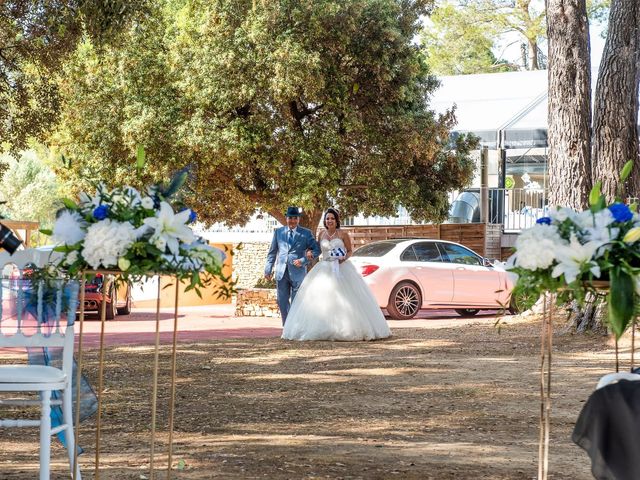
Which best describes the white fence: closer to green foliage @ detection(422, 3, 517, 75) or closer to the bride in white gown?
the bride in white gown

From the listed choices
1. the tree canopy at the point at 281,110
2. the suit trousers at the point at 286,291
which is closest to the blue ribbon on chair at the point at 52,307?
the suit trousers at the point at 286,291

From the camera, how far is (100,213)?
4609 mm

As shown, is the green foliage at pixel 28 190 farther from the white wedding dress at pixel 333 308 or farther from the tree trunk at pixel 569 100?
the tree trunk at pixel 569 100

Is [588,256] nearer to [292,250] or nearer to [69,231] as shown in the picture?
[69,231]

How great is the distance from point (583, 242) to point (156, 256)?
5.73ft

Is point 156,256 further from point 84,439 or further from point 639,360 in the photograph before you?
point 639,360

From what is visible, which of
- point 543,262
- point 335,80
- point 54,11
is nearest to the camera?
point 543,262

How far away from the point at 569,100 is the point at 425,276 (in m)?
5.97

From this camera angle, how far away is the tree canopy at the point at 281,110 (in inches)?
959

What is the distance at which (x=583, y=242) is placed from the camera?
166 inches

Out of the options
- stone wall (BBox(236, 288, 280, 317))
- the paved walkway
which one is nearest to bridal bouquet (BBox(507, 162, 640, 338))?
the paved walkway

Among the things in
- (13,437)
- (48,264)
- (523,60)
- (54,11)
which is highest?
(523,60)

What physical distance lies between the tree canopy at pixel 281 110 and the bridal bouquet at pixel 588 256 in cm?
1982

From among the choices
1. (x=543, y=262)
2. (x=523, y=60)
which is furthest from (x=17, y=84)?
(x=523, y=60)
